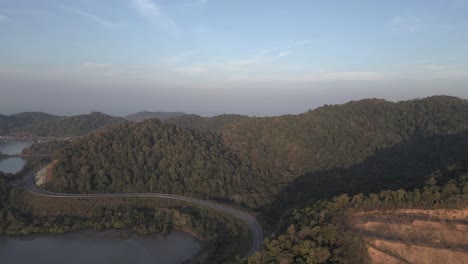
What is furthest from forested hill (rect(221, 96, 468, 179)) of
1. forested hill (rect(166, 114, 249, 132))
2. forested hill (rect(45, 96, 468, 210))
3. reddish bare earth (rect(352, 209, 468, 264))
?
reddish bare earth (rect(352, 209, 468, 264))

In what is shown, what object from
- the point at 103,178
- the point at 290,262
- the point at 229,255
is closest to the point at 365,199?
the point at 290,262

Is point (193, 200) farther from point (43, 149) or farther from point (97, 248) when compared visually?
point (43, 149)

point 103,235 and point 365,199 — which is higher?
point 365,199

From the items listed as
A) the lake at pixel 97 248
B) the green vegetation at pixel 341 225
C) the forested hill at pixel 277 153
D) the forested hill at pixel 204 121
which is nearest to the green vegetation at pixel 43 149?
the forested hill at pixel 204 121

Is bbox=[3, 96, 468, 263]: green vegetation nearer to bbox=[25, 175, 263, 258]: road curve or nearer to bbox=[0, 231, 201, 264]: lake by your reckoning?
bbox=[25, 175, 263, 258]: road curve

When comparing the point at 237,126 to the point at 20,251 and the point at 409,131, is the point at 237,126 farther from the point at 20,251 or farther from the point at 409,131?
the point at 20,251
